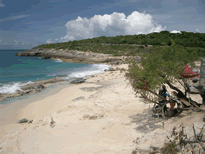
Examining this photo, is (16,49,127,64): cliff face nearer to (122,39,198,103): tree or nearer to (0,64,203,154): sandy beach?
(0,64,203,154): sandy beach

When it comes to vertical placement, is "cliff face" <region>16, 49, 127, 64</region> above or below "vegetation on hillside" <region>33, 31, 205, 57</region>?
below

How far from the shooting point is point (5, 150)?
576 centimetres

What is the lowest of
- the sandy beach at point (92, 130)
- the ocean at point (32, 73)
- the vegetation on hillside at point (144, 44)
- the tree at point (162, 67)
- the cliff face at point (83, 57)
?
the sandy beach at point (92, 130)

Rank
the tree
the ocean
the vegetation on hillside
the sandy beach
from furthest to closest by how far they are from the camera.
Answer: the vegetation on hillside
the ocean
the tree
the sandy beach

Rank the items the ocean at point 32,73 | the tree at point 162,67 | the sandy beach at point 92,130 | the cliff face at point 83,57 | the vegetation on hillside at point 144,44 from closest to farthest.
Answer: the sandy beach at point 92,130
the tree at point 162,67
the ocean at point 32,73
the cliff face at point 83,57
the vegetation on hillside at point 144,44

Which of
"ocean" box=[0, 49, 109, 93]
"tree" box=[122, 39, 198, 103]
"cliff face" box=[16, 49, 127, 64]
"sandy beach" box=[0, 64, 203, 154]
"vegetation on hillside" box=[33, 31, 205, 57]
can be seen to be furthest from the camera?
"vegetation on hillside" box=[33, 31, 205, 57]

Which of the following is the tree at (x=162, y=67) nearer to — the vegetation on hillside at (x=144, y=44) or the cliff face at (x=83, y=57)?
the cliff face at (x=83, y=57)

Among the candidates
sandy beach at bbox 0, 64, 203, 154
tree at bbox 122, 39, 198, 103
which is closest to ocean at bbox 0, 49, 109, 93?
sandy beach at bbox 0, 64, 203, 154

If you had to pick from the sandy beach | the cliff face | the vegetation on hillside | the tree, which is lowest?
the sandy beach

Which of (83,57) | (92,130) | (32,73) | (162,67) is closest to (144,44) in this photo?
(83,57)

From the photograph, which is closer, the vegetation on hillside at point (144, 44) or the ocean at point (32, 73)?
the ocean at point (32, 73)

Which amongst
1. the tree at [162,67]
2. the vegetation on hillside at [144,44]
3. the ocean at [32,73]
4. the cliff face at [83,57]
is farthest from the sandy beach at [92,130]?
the vegetation on hillside at [144,44]

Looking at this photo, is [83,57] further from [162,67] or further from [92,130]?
[162,67]

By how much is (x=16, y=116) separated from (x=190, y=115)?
10.3 meters
